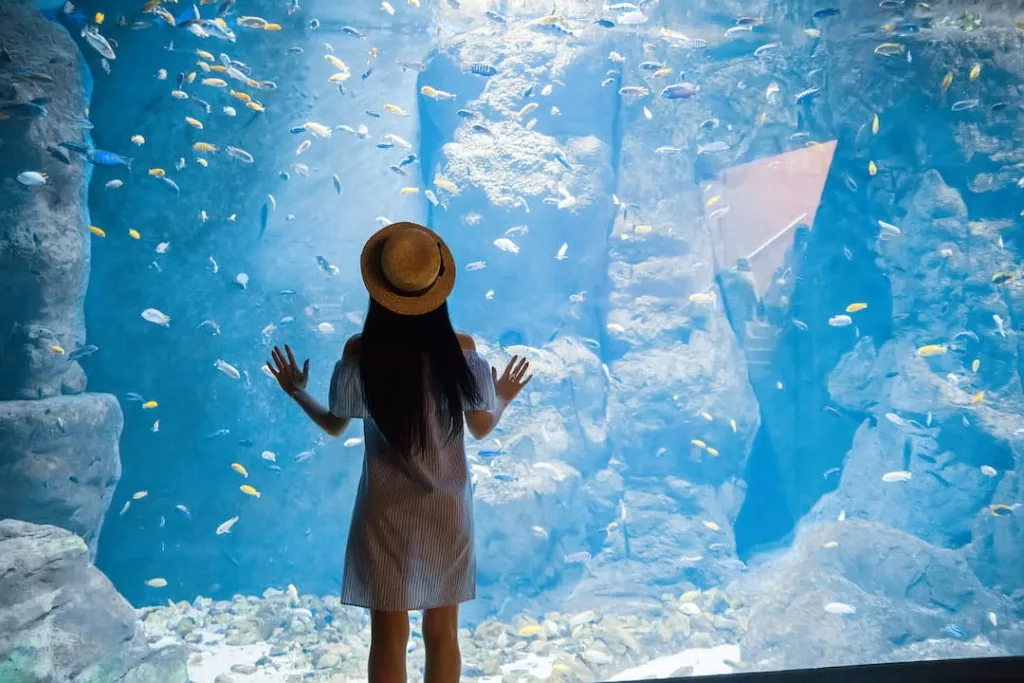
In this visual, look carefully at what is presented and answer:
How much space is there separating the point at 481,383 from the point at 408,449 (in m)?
0.34

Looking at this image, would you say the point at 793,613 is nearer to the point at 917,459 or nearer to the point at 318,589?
the point at 917,459

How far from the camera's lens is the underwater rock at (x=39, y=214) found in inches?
278

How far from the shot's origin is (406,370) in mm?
2148

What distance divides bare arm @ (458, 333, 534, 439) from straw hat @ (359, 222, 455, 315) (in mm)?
256

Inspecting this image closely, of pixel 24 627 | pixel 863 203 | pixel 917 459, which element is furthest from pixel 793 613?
pixel 24 627

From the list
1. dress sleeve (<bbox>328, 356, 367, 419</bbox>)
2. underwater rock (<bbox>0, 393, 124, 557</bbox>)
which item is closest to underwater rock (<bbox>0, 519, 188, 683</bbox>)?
underwater rock (<bbox>0, 393, 124, 557</bbox>)

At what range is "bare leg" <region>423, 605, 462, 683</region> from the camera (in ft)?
7.32

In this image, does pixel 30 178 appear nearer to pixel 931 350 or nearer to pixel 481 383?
pixel 481 383

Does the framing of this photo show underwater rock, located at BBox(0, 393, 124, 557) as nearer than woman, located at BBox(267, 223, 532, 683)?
No

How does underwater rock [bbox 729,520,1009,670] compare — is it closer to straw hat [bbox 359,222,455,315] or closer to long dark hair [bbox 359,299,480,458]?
long dark hair [bbox 359,299,480,458]

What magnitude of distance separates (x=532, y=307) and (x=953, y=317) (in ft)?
21.4

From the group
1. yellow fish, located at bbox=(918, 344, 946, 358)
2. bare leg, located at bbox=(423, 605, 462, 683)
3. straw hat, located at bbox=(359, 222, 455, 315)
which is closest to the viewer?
straw hat, located at bbox=(359, 222, 455, 315)

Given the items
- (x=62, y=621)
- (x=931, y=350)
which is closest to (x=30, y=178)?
(x=62, y=621)

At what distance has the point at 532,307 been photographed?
11.2 metres
